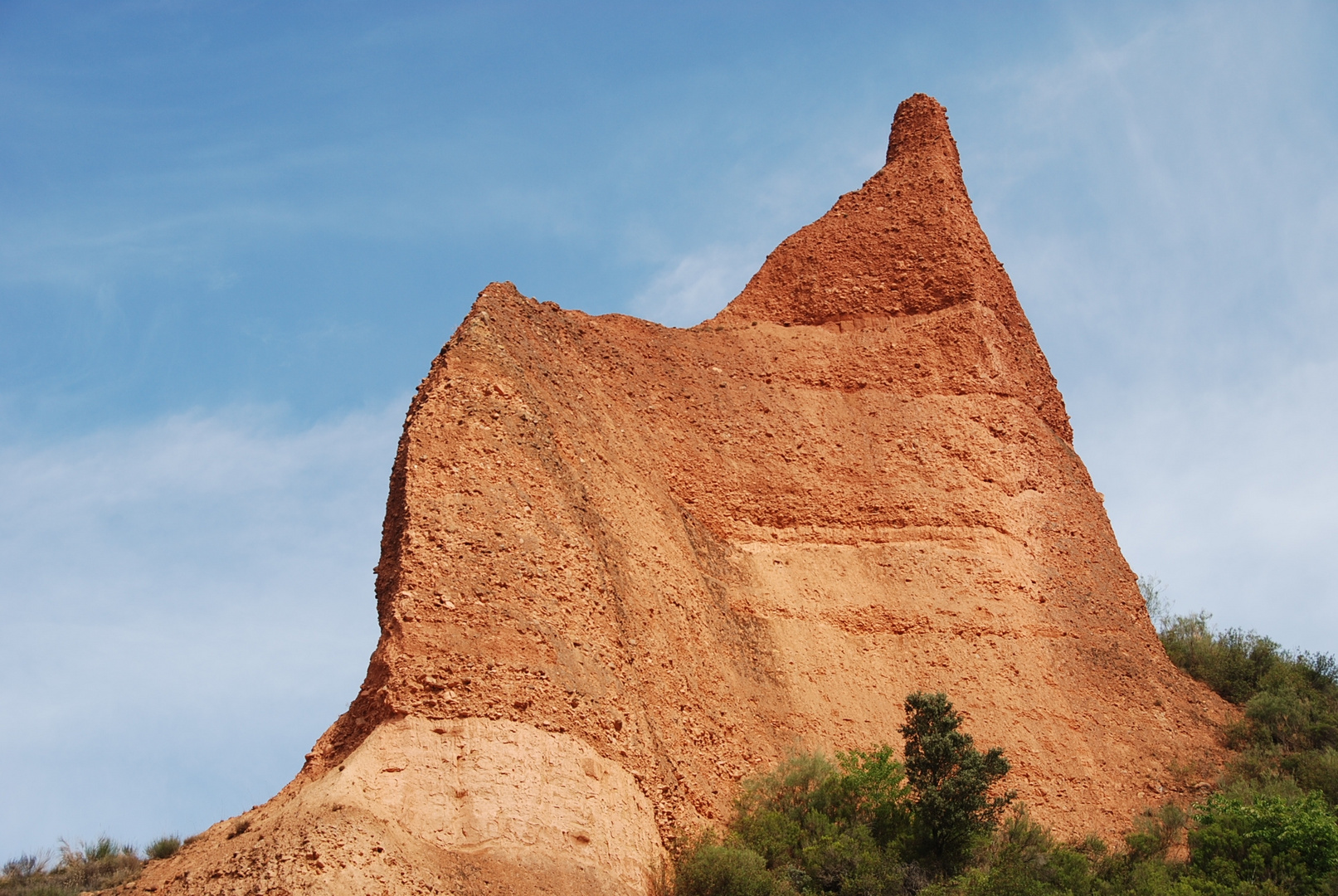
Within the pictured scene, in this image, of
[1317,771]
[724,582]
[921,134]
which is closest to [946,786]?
[724,582]

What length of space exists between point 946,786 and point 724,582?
5525mm

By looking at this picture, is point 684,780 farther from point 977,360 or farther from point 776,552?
point 977,360

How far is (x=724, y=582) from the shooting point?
2539 cm

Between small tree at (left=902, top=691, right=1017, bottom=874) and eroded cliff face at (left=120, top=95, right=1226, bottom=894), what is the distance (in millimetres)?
1854

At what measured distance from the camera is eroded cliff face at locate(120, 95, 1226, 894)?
705 inches

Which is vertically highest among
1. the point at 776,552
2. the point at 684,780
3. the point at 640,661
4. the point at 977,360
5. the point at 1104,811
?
the point at 977,360

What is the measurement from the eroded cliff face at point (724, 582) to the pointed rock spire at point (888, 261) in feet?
0.21

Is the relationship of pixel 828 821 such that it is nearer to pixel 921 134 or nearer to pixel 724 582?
pixel 724 582

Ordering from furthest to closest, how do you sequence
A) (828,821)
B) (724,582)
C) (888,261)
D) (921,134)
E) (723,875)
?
1. (921,134)
2. (888,261)
3. (724,582)
4. (828,821)
5. (723,875)

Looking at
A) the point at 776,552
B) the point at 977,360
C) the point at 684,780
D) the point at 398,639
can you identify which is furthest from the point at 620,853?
the point at 977,360

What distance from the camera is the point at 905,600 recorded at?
84.7 feet

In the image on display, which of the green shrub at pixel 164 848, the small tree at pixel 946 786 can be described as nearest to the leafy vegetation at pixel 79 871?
the green shrub at pixel 164 848

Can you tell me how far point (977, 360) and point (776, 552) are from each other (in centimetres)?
644

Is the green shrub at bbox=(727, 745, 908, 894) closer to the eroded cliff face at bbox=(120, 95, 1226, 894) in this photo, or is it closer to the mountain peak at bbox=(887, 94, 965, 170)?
the eroded cliff face at bbox=(120, 95, 1226, 894)
